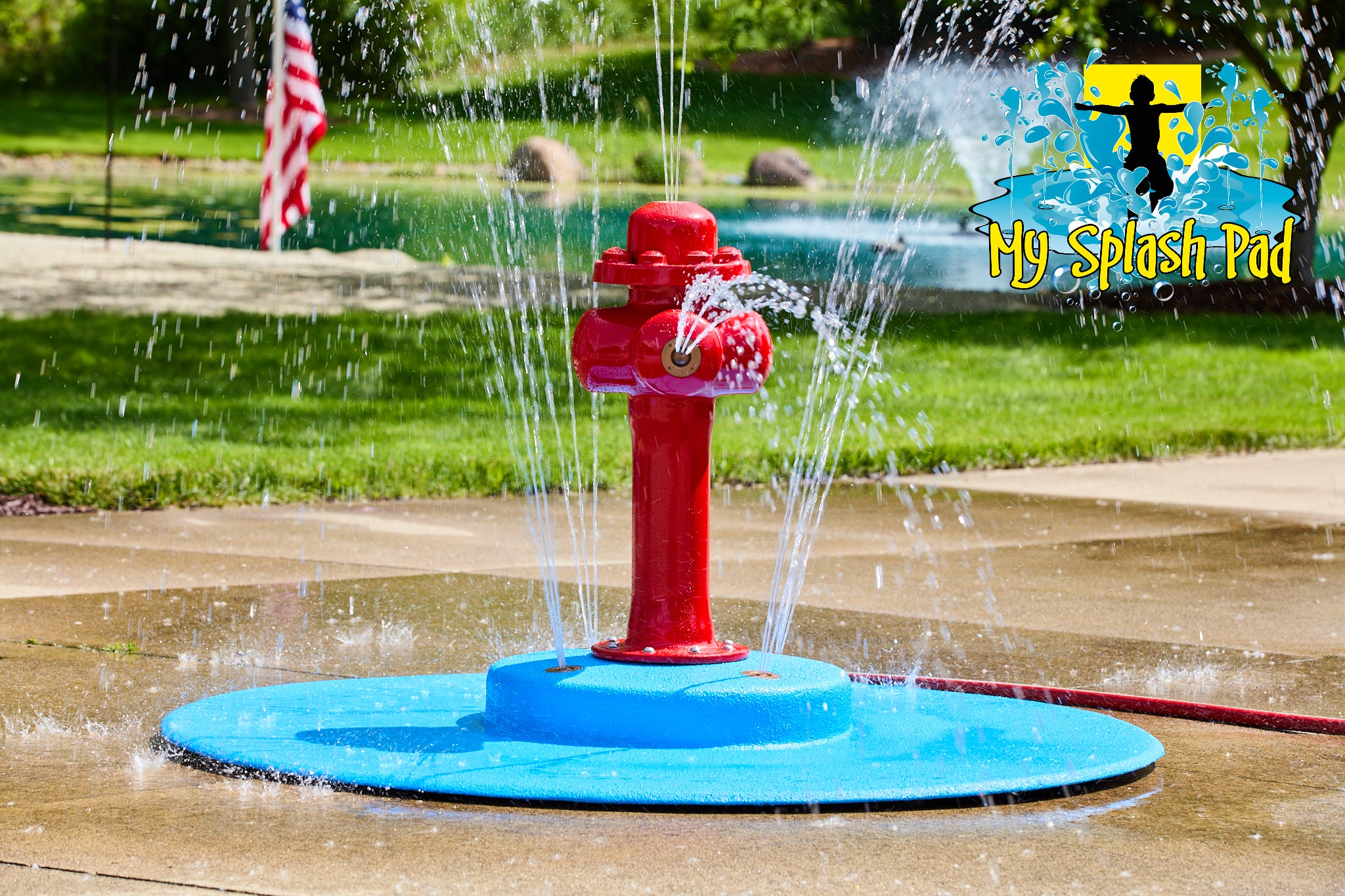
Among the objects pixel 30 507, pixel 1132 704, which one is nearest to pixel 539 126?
pixel 30 507

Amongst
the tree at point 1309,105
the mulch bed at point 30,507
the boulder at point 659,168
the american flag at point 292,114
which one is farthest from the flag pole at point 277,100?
the boulder at point 659,168

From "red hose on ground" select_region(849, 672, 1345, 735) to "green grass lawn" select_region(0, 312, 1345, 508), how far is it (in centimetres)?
396

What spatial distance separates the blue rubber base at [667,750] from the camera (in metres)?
3.87

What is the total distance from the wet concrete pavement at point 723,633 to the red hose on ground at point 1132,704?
49 millimetres

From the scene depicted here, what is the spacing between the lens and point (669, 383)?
4277 mm

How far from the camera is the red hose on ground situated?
15.4 ft

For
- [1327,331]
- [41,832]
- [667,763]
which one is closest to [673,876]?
[667,763]

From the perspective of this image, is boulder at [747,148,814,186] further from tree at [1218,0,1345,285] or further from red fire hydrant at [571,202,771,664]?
red fire hydrant at [571,202,771,664]

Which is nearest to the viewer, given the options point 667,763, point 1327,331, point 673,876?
point 673,876

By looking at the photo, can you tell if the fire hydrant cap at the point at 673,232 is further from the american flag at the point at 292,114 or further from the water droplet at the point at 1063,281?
the water droplet at the point at 1063,281

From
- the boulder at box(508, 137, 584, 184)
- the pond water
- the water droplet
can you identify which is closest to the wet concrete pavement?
the water droplet

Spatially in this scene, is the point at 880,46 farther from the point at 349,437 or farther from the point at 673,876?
the point at 673,876

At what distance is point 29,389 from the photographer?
37.8ft

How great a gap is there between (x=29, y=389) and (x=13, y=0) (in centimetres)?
3000
